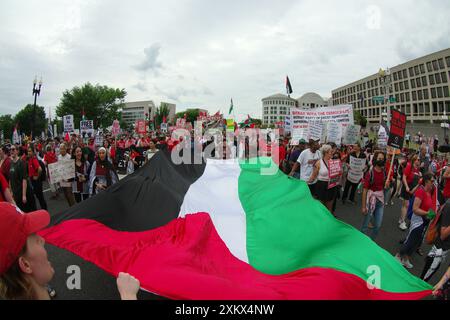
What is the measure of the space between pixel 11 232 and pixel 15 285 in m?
0.24

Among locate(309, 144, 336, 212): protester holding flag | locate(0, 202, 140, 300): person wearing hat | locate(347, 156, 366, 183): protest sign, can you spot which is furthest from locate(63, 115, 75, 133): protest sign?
locate(0, 202, 140, 300): person wearing hat

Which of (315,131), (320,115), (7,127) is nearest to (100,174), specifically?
(315,131)

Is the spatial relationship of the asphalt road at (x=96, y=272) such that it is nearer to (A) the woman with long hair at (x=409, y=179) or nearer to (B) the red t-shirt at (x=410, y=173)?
(A) the woman with long hair at (x=409, y=179)

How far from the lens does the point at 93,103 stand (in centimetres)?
6400

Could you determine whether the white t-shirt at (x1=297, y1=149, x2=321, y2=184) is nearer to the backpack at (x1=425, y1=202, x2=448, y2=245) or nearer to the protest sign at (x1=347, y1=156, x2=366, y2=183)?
the protest sign at (x1=347, y1=156, x2=366, y2=183)

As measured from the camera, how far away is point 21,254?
1341 millimetres

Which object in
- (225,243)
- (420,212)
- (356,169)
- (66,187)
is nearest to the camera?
(225,243)

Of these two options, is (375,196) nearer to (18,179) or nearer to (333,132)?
(18,179)

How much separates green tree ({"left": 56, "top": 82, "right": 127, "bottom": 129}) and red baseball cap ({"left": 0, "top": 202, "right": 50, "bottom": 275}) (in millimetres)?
63594

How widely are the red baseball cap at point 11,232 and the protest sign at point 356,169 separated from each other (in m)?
9.56

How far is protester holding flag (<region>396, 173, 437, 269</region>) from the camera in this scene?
4.93 metres
